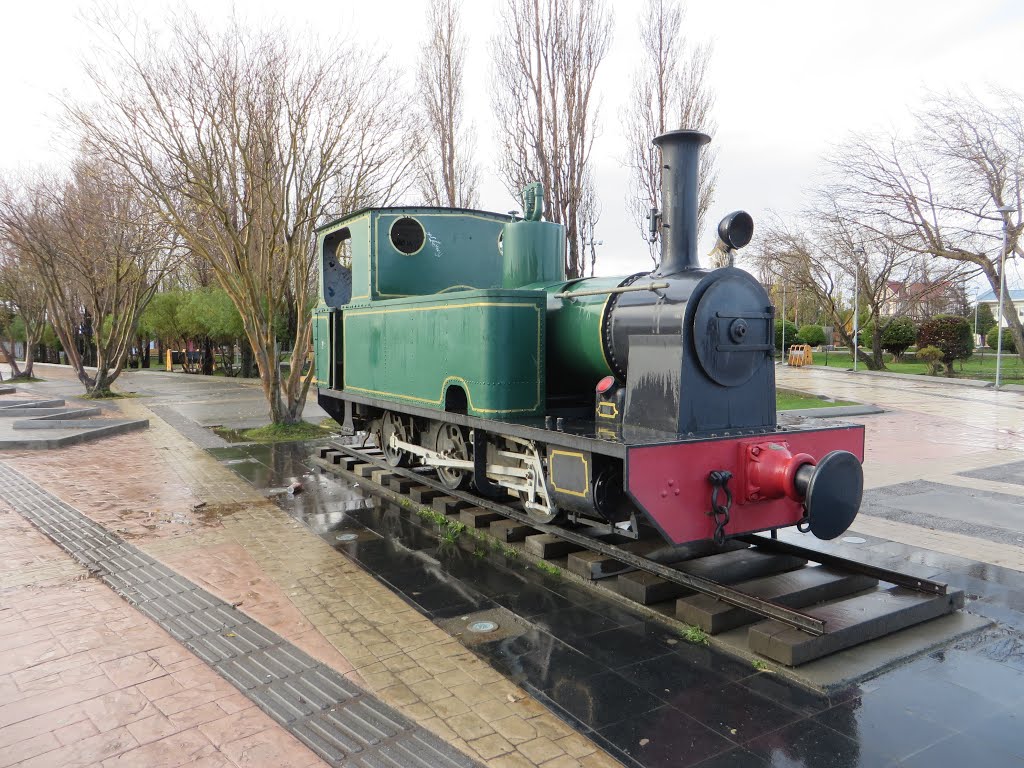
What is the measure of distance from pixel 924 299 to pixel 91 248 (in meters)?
32.8

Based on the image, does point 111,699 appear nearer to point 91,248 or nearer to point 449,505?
point 449,505

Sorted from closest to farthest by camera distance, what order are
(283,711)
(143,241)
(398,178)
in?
(283,711), (398,178), (143,241)

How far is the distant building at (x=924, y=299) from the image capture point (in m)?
27.3

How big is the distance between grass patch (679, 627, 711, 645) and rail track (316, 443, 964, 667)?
0.04 m

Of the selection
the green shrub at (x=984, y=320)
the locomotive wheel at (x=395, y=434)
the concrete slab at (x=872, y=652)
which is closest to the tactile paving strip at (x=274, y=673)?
the concrete slab at (x=872, y=652)

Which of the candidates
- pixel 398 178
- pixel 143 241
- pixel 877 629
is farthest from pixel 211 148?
pixel 877 629

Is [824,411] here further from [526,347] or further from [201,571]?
[201,571]

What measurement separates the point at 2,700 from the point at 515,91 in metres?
15.8

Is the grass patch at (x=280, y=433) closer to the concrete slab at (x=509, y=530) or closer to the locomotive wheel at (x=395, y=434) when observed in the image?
the locomotive wheel at (x=395, y=434)

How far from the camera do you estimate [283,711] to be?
332cm

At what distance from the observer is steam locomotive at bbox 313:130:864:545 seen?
163 inches

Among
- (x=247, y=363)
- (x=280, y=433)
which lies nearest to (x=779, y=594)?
(x=280, y=433)

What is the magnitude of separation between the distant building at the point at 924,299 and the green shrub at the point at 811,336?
24.6 feet

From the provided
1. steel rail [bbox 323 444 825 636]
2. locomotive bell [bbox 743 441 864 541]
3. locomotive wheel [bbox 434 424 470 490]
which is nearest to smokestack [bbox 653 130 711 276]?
locomotive bell [bbox 743 441 864 541]
